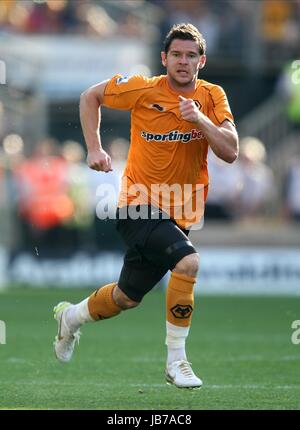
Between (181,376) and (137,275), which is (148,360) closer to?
(137,275)

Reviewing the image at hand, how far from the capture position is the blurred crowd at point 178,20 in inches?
824

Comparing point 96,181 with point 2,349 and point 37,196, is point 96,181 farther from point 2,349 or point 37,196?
point 2,349

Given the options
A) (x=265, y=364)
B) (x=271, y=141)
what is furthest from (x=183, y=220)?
(x=271, y=141)

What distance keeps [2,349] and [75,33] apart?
11.5 metres

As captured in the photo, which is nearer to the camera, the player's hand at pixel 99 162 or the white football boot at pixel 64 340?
the player's hand at pixel 99 162

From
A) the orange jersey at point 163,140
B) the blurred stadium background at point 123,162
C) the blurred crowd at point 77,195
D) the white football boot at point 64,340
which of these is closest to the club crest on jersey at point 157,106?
the orange jersey at point 163,140

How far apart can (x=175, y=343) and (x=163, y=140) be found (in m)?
1.35

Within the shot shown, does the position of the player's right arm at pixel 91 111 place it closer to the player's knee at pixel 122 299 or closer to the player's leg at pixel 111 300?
the player's leg at pixel 111 300

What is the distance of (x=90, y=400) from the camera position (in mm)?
7566

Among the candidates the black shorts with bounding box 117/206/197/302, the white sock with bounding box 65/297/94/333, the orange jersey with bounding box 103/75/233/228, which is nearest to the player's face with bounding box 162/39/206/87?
the orange jersey with bounding box 103/75/233/228

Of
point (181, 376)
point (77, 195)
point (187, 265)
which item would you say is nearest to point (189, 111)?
point (187, 265)

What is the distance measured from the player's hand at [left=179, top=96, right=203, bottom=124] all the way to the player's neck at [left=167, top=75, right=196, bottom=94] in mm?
558

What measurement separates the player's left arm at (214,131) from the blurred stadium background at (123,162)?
252cm

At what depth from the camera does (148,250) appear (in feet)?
25.6
